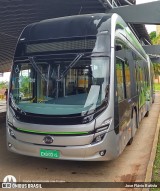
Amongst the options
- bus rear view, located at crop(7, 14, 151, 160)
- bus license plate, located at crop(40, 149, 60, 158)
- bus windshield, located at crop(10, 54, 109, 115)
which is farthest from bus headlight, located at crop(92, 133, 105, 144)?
bus license plate, located at crop(40, 149, 60, 158)

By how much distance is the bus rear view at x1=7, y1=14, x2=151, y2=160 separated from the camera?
6.06 metres

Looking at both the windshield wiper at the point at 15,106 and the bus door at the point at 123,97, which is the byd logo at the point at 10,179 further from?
the bus door at the point at 123,97

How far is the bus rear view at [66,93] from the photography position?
6.06 m

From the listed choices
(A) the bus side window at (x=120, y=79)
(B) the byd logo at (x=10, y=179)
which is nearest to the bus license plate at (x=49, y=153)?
(B) the byd logo at (x=10, y=179)

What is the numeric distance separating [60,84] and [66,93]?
23 centimetres

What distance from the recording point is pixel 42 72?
6715 mm

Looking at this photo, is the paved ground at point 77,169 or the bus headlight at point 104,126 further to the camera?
the paved ground at point 77,169

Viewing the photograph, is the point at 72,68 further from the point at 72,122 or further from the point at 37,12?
the point at 37,12

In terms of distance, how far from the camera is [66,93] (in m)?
6.49

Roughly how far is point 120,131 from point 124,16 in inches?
248

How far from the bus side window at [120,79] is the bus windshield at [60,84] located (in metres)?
0.55

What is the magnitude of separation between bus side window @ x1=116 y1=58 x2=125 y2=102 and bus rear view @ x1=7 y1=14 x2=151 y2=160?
1.11ft

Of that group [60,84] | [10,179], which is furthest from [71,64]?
[10,179]

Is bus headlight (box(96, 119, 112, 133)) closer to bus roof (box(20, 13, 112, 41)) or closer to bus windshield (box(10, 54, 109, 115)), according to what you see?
bus windshield (box(10, 54, 109, 115))
